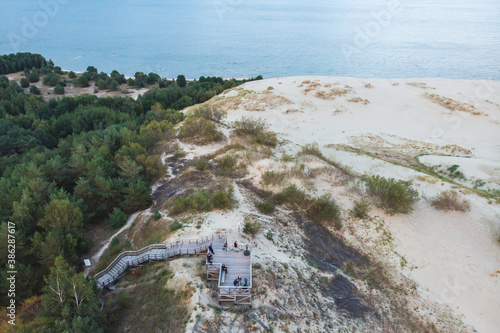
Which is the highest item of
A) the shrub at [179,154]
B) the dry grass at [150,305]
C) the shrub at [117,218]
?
the shrub at [179,154]

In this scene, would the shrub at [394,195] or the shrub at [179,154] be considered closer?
the shrub at [394,195]

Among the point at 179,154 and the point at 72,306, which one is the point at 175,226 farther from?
the point at 179,154

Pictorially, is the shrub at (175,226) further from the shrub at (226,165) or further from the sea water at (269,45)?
the sea water at (269,45)

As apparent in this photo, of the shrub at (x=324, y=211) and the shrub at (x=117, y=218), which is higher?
the shrub at (x=324, y=211)

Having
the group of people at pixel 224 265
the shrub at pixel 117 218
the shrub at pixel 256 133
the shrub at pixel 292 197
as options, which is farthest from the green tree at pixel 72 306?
the shrub at pixel 256 133

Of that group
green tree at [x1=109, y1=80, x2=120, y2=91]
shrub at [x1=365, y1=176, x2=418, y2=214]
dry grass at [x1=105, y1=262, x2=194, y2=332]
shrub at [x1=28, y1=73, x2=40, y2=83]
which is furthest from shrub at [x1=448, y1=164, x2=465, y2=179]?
shrub at [x1=28, y1=73, x2=40, y2=83]

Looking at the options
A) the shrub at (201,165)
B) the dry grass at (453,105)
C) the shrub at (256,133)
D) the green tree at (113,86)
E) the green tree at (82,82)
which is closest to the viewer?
the shrub at (201,165)

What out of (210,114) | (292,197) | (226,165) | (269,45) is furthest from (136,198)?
(269,45)

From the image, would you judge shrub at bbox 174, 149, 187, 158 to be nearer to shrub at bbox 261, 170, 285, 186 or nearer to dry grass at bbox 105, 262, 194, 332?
shrub at bbox 261, 170, 285, 186

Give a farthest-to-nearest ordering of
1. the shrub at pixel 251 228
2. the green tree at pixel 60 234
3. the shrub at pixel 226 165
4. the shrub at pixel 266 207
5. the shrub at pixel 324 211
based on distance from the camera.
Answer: the shrub at pixel 226 165 → the shrub at pixel 324 211 → the shrub at pixel 266 207 → the shrub at pixel 251 228 → the green tree at pixel 60 234

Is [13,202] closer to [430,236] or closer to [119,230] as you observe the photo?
[119,230]
